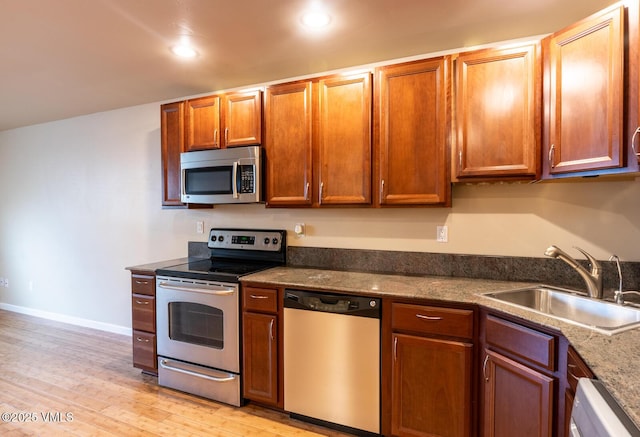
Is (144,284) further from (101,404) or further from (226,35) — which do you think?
(226,35)

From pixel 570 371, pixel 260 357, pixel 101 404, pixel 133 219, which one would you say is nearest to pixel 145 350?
pixel 101 404

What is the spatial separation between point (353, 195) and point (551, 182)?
122 centimetres

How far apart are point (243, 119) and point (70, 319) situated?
138 inches

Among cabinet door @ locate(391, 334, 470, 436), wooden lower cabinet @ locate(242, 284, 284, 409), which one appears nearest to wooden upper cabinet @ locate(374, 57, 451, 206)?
cabinet door @ locate(391, 334, 470, 436)

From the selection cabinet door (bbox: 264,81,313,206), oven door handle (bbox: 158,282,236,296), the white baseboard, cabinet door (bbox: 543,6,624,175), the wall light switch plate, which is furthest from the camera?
the white baseboard

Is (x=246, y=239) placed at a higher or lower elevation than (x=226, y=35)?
lower

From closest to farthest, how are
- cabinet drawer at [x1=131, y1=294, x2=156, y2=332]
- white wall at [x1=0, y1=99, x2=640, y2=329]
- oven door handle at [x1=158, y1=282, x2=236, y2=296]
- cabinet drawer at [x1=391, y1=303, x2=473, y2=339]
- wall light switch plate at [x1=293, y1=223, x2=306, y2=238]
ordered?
1. cabinet drawer at [x1=391, y1=303, x2=473, y2=339]
2. white wall at [x1=0, y1=99, x2=640, y2=329]
3. oven door handle at [x1=158, y1=282, x2=236, y2=296]
4. cabinet drawer at [x1=131, y1=294, x2=156, y2=332]
5. wall light switch plate at [x1=293, y1=223, x2=306, y2=238]

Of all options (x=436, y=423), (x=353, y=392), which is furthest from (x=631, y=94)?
(x=353, y=392)

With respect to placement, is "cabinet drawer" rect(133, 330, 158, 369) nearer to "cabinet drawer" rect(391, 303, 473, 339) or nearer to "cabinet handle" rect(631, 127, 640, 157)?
"cabinet drawer" rect(391, 303, 473, 339)

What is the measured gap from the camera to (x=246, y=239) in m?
3.00

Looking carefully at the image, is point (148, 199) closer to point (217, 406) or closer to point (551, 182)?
point (217, 406)

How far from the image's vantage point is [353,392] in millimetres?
2043

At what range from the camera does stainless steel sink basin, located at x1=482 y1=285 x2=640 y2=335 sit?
1622 millimetres

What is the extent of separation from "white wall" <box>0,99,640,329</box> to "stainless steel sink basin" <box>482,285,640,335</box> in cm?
33
